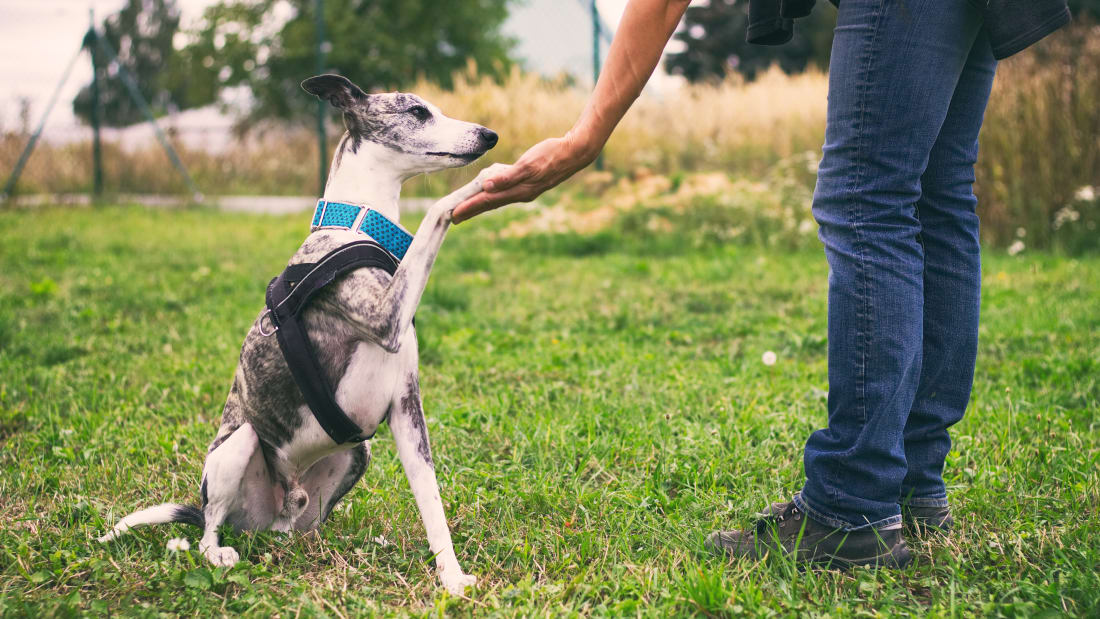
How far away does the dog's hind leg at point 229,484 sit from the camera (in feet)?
6.65

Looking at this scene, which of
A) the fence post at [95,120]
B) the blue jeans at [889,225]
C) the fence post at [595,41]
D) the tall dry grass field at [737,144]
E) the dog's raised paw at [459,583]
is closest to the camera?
the blue jeans at [889,225]

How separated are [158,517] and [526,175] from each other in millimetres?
1263

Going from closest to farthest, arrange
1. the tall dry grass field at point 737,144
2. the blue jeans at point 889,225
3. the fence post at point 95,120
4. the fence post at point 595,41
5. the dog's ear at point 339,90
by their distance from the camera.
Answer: the blue jeans at point 889,225 < the dog's ear at point 339,90 < the tall dry grass field at point 737,144 < the fence post at point 595,41 < the fence post at point 95,120

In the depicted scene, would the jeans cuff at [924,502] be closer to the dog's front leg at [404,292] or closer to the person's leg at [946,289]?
the person's leg at [946,289]

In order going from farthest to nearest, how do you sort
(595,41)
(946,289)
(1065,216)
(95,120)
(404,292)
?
(95,120) < (595,41) < (1065,216) < (946,289) < (404,292)

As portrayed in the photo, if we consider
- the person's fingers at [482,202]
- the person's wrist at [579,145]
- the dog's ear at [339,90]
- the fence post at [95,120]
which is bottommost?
the fence post at [95,120]

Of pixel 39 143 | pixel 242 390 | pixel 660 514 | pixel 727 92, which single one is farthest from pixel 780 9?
pixel 39 143

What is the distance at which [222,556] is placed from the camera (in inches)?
80.0

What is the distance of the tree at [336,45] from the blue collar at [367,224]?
79.2ft

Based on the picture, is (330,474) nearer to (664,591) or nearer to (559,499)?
(559,499)

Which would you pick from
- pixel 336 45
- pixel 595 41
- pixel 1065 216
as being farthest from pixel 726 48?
pixel 1065 216

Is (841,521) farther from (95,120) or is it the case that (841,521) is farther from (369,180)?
(95,120)

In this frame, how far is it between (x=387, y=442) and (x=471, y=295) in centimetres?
261

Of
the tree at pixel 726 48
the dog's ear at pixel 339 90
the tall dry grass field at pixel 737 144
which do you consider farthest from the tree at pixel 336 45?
the dog's ear at pixel 339 90
